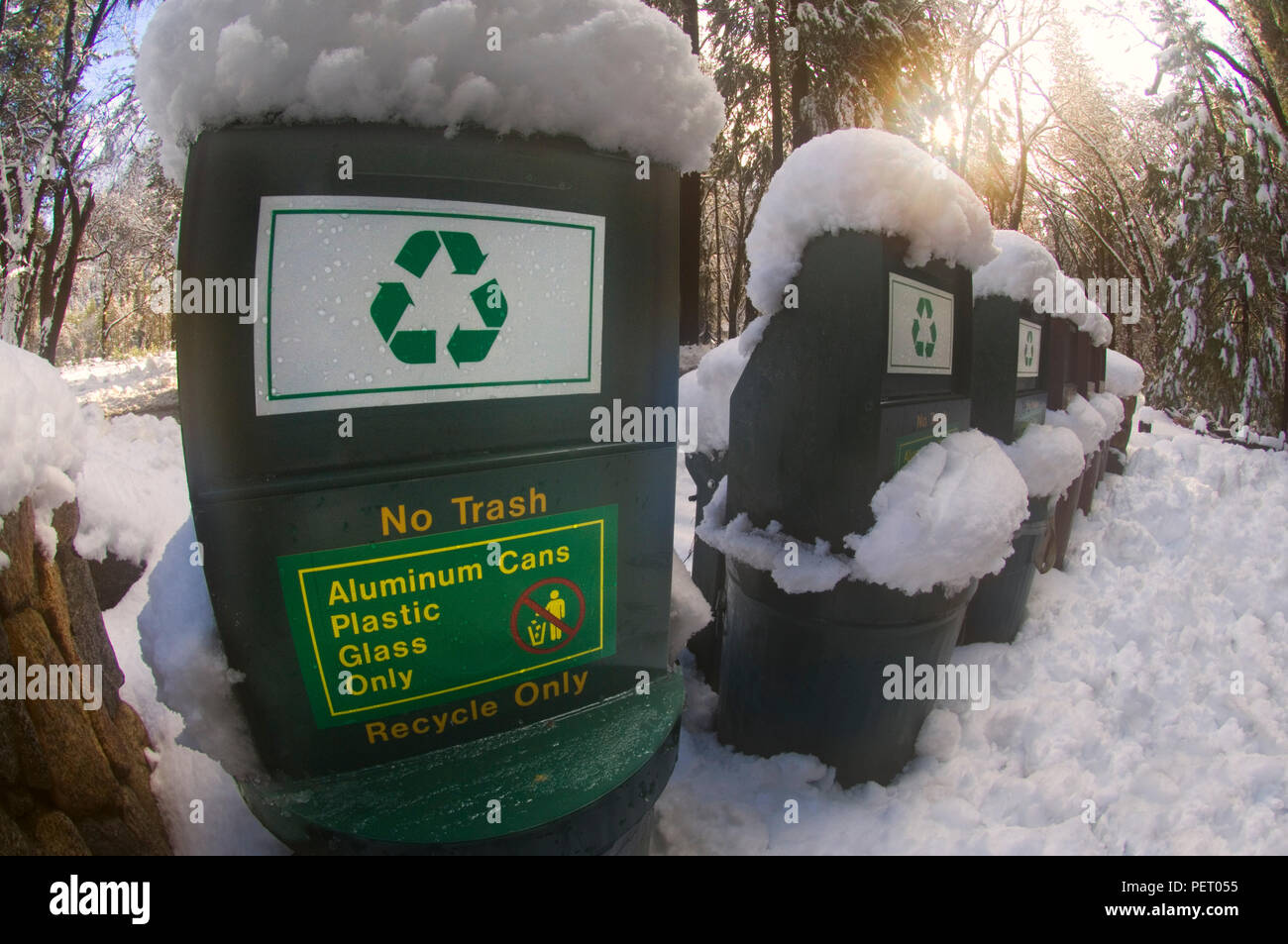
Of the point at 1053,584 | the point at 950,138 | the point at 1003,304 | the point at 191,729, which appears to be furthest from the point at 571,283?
the point at 950,138

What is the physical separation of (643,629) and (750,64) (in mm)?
12606

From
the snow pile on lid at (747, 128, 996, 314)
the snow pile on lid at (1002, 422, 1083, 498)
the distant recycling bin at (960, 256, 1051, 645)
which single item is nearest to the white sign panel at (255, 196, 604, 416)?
the snow pile on lid at (747, 128, 996, 314)

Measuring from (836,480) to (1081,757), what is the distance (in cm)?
168

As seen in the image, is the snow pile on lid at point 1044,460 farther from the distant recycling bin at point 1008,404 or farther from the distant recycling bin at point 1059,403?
the distant recycling bin at point 1059,403

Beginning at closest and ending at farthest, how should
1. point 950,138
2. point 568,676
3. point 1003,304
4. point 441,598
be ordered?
point 441,598 → point 568,676 → point 1003,304 → point 950,138

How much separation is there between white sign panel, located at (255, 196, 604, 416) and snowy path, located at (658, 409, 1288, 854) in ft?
5.82

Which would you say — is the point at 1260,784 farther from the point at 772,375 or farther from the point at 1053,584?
the point at 772,375

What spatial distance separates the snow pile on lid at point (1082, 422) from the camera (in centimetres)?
502

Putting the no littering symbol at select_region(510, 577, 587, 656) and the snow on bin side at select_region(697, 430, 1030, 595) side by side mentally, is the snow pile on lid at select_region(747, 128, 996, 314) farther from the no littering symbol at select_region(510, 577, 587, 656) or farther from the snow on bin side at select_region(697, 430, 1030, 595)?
the no littering symbol at select_region(510, 577, 587, 656)

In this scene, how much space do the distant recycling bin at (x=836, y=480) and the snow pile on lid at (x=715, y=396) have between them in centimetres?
50

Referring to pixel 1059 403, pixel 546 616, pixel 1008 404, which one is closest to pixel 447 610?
pixel 546 616

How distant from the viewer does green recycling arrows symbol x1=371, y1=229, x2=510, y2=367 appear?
147 centimetres

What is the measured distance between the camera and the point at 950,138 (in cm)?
1510

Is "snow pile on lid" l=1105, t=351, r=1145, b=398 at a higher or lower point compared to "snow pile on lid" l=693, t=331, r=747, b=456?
higher
